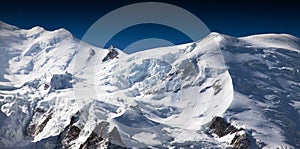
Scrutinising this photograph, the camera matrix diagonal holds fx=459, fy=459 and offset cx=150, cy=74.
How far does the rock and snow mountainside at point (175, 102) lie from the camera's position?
5103 inches

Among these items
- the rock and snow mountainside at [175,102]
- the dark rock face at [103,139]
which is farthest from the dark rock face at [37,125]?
the dark rock face at [103,139]

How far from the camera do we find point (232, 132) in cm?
13450

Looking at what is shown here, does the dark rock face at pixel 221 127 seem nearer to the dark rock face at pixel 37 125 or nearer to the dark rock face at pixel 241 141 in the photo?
the dark rock face at pixel 241 141

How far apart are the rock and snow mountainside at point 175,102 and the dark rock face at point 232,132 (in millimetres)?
287

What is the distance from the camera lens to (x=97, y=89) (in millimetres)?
179750

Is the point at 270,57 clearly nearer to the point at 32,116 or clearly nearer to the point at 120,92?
the point at 120,92

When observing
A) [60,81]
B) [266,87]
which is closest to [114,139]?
[60,81]

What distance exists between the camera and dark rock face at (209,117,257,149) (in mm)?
127031

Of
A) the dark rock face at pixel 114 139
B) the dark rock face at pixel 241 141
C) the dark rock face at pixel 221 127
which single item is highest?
the dark rock face at pixel 114 139

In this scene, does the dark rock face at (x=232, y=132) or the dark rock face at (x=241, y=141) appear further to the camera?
the dark rock face at (x=232, y=132)

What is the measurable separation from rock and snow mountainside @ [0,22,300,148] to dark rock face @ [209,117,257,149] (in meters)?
0.29

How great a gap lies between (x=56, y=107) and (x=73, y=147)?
23028 millimetres

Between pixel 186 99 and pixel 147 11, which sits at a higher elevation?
pixel 147 11

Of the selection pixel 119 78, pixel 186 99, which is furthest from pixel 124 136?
pixel 119 78
